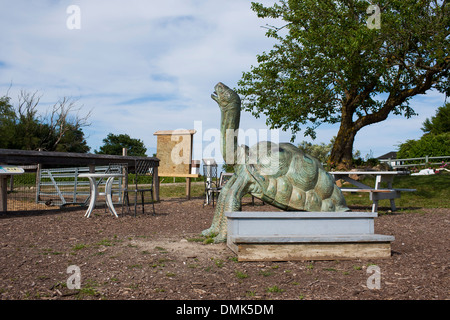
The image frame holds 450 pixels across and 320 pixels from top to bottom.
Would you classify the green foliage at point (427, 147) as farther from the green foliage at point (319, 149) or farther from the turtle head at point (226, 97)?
the turtle head at point (226, 97)

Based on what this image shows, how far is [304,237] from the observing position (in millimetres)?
4453

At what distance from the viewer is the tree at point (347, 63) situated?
13.4m

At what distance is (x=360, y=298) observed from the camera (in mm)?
3299

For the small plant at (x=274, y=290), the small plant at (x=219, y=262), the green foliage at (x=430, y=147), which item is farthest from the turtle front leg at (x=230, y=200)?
the green foliage at (x=430, y=147)

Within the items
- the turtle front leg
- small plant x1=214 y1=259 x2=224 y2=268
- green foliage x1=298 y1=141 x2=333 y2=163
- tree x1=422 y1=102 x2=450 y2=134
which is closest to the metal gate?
the turtle front leg

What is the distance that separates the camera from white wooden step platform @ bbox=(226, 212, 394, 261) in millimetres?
4371

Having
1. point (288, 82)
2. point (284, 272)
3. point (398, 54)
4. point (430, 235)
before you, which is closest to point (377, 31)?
point (398, 54)

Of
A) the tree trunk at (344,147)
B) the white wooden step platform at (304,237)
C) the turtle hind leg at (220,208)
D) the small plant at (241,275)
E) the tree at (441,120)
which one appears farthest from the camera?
the tree at (441,120)

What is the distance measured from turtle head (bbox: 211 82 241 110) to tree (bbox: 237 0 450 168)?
8.90 meters

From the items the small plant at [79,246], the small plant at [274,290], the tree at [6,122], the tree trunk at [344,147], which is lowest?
the small plant at [79,246]

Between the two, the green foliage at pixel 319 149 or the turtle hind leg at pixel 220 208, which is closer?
the turtle hind leg at pixel 220 208

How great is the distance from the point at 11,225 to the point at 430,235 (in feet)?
24.5

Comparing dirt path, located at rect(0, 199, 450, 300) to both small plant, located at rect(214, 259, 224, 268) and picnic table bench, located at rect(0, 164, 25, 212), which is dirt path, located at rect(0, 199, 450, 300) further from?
picnic table bench, located at rect(0, 164, 25, 212)

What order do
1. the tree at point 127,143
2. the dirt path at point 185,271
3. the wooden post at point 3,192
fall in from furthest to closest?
1. the tree at point 127,143
2. the wooden post at point 3,192
3. the dirt path at point 185,271
